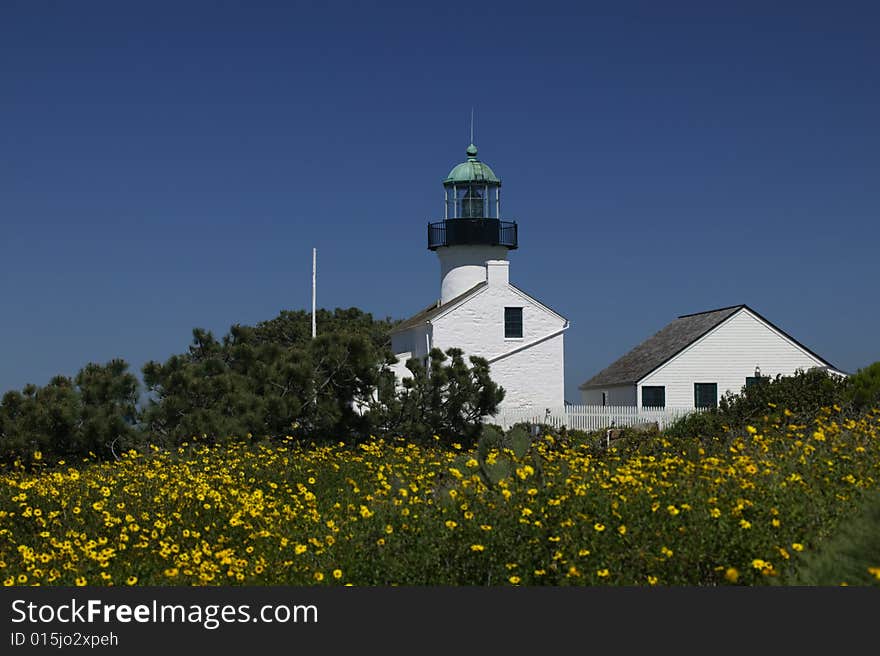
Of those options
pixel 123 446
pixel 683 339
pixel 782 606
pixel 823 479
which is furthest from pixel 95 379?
pixel 683 339

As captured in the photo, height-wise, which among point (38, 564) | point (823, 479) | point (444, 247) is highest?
point (444, 247)

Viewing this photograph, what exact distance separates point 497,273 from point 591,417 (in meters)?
6.14

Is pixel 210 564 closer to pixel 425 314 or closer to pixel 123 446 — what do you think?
pixel 123 446

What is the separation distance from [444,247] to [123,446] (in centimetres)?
2057

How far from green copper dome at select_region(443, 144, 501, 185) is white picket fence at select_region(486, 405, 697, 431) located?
28.9 feet

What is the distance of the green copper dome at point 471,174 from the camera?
128 feet

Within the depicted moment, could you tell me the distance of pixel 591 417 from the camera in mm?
35406

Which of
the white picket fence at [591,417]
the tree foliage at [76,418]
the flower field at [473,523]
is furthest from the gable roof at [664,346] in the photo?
the flower field at [473,523]

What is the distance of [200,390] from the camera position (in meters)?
20.2

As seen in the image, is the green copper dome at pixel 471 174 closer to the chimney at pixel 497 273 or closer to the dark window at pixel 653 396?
the chimney at pixel 497 273

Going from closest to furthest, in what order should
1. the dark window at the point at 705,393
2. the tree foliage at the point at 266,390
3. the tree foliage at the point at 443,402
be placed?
the tree foliage at the point at 266,390 < the tree foliage at the point at 443,402 < the dark window at the point at 705,393

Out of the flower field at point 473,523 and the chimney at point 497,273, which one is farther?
the chimney at point 497,273

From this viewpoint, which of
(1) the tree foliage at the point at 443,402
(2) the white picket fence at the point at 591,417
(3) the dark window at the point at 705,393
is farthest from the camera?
(3) the dark window at the point at 705,393

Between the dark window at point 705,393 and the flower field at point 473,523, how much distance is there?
2732 cm
